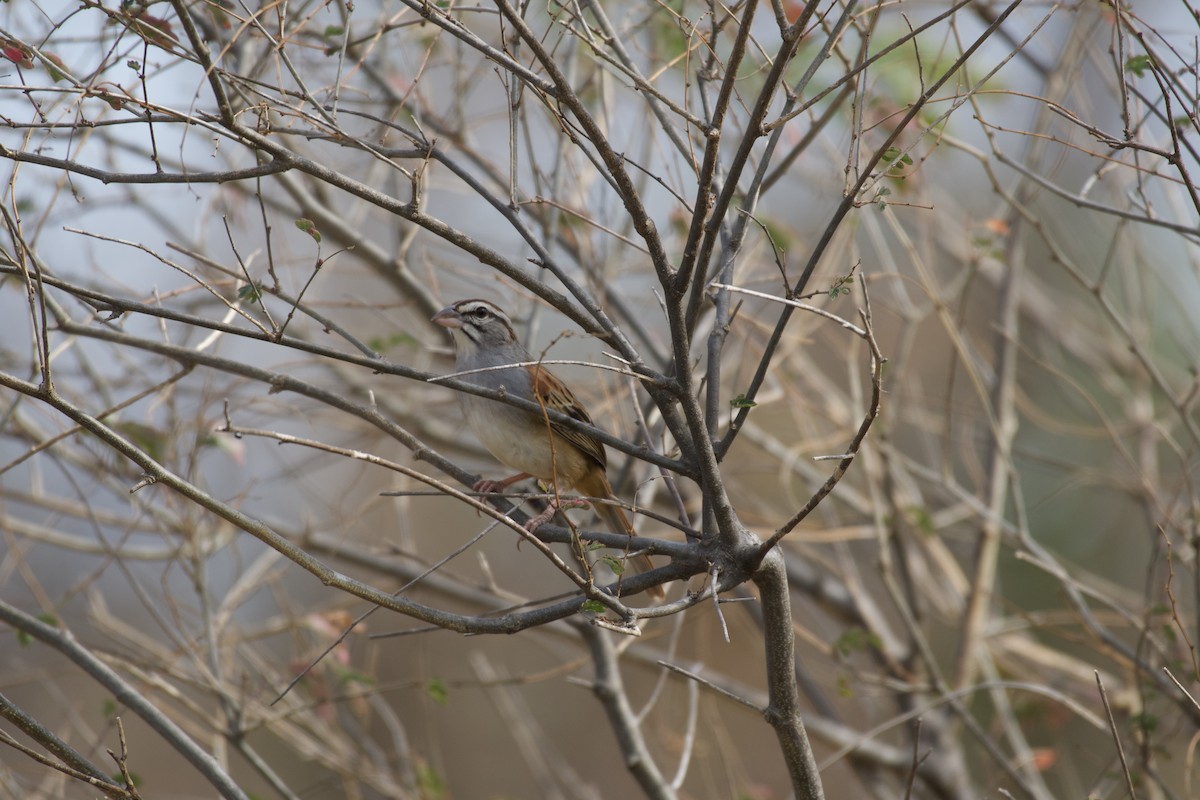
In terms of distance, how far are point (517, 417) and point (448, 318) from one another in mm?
748

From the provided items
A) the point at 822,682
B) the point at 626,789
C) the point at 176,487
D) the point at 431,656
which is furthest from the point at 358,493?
the point at 176,487

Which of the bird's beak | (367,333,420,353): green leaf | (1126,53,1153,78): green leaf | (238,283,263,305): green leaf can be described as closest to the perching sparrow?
the bird's beak

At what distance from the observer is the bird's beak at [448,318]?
560 centimetres

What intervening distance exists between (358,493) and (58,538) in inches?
199

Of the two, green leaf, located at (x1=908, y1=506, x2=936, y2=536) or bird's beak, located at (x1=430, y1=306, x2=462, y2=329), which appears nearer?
bird's beak, located at (x1=430, y1=306, x2=462, y2=329)

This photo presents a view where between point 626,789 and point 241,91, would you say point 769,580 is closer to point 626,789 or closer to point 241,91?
point 241,91

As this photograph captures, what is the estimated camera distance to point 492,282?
20.4 feet

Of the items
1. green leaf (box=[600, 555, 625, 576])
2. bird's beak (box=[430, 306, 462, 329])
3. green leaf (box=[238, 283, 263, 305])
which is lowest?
green leaf (box=[600, 555, 625, 576])

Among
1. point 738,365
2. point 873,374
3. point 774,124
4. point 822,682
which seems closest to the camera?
point 873,374

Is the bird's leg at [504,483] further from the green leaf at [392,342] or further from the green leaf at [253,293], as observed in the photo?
the green leaf at [253,293]

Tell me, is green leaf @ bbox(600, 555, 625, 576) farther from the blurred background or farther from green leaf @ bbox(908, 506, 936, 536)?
green leaf @ bbox(908, 506, 936, 536)

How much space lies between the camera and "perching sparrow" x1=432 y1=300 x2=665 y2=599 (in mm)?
5277

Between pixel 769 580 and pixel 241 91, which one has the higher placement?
pixel 241 91

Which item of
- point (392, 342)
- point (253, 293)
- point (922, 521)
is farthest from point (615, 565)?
point (922, 521)
